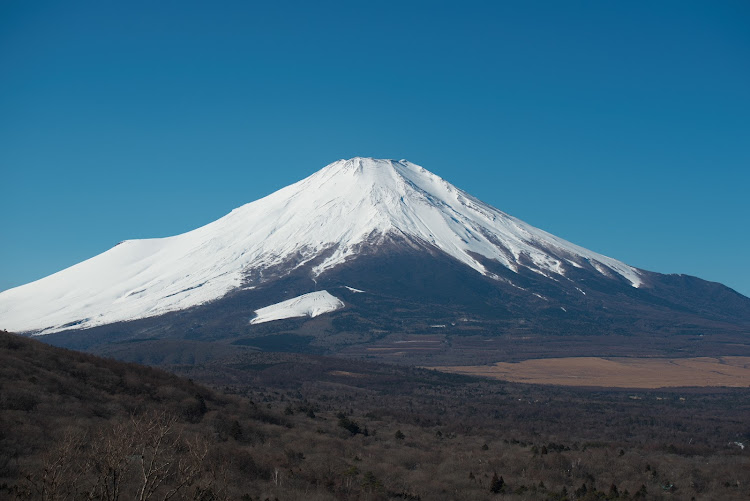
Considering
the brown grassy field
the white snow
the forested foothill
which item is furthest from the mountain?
the forested foothill

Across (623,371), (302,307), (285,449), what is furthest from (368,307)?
(285,449)

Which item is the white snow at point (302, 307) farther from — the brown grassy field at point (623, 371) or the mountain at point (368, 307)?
the brown grassy field at point (623, 371)

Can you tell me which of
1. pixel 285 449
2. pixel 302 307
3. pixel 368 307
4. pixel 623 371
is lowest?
pixel 623 371

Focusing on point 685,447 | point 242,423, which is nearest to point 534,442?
point 685,447

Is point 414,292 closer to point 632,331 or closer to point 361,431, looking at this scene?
point 632,331

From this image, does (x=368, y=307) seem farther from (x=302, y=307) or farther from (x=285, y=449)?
(x=285, y=449)
